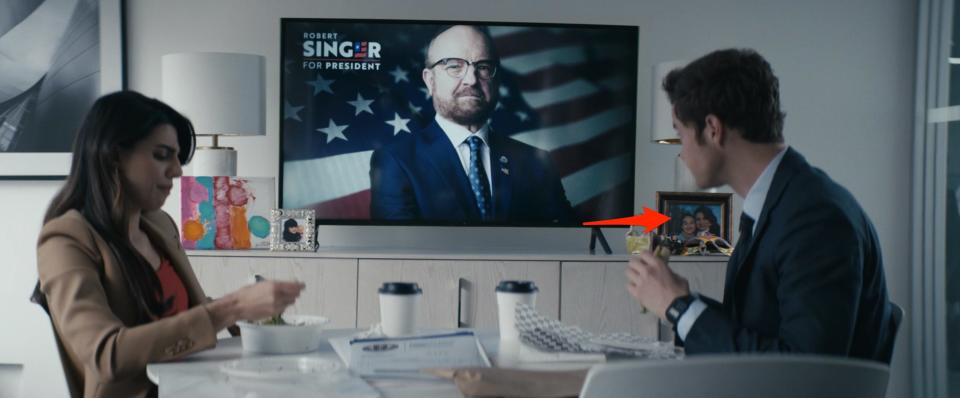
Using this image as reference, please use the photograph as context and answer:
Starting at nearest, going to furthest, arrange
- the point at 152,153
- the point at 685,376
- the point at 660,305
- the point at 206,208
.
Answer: the point at 685,376, the point at 660,305, the point at 152,153, the point at 206,208

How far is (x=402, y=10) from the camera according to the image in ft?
12.7

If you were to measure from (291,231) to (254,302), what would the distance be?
1823mm

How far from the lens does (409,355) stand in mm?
1588

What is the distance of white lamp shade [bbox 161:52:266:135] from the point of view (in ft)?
11.1

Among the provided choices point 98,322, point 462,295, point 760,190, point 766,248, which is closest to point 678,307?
point 766,248

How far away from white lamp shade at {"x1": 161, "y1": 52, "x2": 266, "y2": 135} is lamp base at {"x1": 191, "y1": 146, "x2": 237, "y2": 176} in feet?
0.27

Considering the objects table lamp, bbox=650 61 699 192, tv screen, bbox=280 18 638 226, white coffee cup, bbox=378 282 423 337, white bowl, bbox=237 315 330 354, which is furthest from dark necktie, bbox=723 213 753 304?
tv screen, bbox=280 18 638 226

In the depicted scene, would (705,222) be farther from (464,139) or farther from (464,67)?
(464,67)

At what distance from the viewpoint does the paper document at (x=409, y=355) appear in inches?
61.9

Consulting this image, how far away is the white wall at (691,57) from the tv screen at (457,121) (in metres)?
0.25

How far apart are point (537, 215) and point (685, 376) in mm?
2689

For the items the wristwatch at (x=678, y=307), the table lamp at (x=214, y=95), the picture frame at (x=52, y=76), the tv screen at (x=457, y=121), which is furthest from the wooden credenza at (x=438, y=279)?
the wristwatch at (x=678, y=307)

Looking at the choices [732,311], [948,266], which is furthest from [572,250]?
[732,311]

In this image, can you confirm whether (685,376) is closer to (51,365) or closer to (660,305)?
(660,305)
